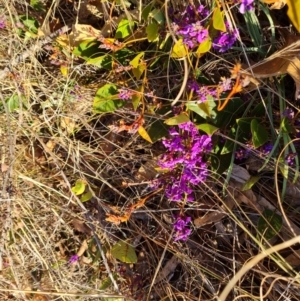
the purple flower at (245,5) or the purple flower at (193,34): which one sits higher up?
the purple flower at (245,5)

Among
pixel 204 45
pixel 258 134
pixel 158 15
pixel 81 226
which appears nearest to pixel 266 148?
pixel 258 134

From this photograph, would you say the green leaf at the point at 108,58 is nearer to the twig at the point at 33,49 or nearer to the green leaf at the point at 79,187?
the twig at the point at 33,49

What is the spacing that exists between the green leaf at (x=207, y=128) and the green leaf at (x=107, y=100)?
0.22m

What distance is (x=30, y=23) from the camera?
4.52 feet

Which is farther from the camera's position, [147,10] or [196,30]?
[147,10]

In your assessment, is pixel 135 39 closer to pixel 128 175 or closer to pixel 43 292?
pixel 128 175

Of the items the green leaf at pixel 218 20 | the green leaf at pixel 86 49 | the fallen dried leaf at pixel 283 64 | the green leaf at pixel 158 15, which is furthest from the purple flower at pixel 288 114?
the green leaf at pixel 86 49

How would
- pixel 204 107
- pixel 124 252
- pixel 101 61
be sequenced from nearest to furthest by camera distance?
pixel 204 107, pixel 101 61, pixel 124 252

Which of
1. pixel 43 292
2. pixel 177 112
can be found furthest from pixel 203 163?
pixel 43 292

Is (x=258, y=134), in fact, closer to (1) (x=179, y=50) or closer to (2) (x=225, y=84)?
(2) (x=225, y=84)

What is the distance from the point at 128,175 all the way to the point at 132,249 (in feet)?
0.69

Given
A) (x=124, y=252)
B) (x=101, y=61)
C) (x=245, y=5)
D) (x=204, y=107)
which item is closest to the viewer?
(x=245, y=5)

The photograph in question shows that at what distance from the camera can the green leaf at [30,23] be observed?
1.38 m

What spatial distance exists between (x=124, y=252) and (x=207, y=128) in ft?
1.52
